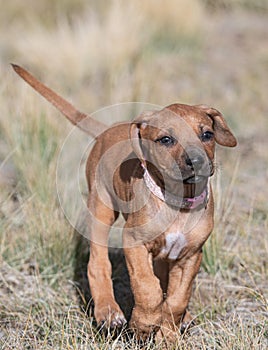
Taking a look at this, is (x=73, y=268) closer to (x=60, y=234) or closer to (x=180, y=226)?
(x=60, y=234)

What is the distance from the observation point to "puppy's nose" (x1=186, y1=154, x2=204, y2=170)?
3561 mm

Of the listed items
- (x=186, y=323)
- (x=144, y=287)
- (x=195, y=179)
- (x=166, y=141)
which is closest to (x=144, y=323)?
(x=144, y=287)

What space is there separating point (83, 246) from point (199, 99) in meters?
4.20

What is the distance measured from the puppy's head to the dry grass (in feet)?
1.80

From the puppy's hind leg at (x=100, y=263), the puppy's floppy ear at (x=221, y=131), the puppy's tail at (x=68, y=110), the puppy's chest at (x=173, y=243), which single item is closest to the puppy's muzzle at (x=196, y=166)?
the puppy's chest at (x=173, y=243)

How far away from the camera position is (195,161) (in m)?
3.56

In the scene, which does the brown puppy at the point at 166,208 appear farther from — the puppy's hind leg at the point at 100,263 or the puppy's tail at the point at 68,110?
the puppy's tail at the point at 68,110

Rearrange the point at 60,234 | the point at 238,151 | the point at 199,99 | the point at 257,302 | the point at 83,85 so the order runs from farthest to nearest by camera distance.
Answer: the point at 83,85
the point at 199,99
the point at 238,151
the point at 60,234
the point at 257,302

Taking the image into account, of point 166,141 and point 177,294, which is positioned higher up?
point 166,141

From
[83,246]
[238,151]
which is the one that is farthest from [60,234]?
[238,151]

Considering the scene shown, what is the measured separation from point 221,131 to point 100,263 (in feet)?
3.13

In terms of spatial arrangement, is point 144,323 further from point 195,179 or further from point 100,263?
point 195,179

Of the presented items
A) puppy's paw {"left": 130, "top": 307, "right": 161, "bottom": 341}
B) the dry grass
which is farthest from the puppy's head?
puppy's paw {"left": 130, "top": 307, "right": 161, "bottom": 341}

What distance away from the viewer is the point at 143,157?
388 centimetres
